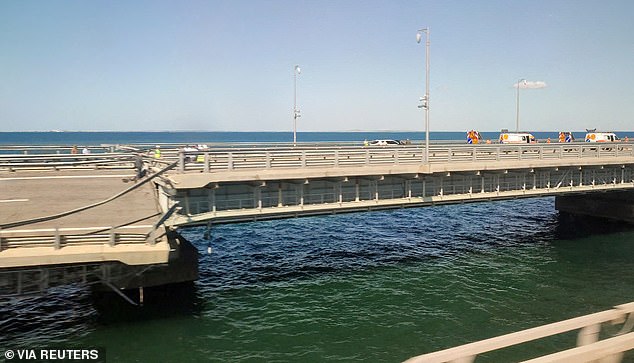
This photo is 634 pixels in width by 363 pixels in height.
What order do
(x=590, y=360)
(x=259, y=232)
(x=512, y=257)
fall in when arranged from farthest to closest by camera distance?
(x=259, y=232)
(x=512, y=257)
(x=590, y=360)

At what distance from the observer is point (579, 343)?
21.3ft

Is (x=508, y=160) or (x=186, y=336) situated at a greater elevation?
(x=508, y=160)

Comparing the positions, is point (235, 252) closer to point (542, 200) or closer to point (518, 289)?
point (518, 289)

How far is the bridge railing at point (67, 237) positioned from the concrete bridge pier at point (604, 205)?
4124 cm

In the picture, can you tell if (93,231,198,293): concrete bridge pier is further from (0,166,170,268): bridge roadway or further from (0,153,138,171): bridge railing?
(0,153,138,171): bridge railing

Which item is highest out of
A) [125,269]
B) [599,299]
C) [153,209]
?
[153,209]

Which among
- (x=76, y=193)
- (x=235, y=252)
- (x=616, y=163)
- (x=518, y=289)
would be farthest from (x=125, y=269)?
(x=616, y=163)

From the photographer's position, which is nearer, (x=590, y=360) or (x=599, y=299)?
(x=590, y=360)

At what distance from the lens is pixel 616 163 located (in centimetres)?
3092

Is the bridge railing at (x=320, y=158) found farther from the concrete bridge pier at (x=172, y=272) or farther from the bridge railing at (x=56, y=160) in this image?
the concrete bridge pier at (x=172, y=272)

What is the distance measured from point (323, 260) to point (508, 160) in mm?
13410

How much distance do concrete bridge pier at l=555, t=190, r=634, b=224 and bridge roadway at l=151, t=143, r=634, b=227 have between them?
1016cm

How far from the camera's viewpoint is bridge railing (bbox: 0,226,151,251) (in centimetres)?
1530

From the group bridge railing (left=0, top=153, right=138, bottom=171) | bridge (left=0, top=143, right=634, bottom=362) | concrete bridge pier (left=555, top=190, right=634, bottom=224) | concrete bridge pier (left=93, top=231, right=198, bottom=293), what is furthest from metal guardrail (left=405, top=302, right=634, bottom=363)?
concrete bridge pier (left=555, top=190, right=634, bottom=224)
